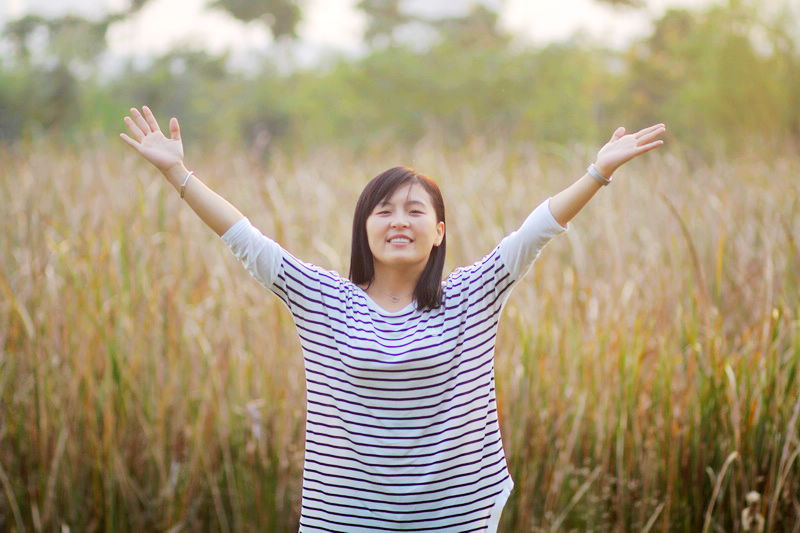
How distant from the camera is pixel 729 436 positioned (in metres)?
2.63

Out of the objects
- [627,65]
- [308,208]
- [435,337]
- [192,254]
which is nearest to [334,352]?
[435,337]

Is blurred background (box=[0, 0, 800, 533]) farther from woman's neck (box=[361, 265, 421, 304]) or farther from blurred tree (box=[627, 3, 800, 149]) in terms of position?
blurred tree (box=[627, 3, 800, 149])

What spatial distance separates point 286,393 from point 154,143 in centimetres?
134

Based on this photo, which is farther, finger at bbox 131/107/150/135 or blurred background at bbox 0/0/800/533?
blurred background at bbox 0/0/800/533

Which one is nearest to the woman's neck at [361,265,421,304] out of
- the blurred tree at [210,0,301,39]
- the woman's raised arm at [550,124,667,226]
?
the woman's raised arm at [550,124,667,226]

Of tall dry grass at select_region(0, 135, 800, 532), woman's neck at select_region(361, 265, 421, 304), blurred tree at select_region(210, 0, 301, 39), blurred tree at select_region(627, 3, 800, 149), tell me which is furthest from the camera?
blurred tree at select_region(210, 0, 301, 39)

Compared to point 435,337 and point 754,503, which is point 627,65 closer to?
point 754,503

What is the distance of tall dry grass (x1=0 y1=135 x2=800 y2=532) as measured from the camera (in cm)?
266

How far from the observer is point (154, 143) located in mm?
1751

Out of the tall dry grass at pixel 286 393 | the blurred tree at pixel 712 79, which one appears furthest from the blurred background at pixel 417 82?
the tall dry grass at pixel 286 393

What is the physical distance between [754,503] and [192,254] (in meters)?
2.28

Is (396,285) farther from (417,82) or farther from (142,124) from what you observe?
(417,82)

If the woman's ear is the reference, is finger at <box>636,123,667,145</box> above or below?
above

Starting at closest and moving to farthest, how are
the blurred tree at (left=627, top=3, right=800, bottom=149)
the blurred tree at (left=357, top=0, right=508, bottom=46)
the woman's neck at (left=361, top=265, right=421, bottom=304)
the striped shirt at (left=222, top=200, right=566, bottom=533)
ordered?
the striped shirt at (left=222, top=200, right=566, bottom=533), the woman's neck at (left=361, top=265, right=421, bottom=304), the blurred tree at (left=627, top=3, right=800, bottom=149), the blurred tree at (left=357, top=0, right=508, bottom=46)
